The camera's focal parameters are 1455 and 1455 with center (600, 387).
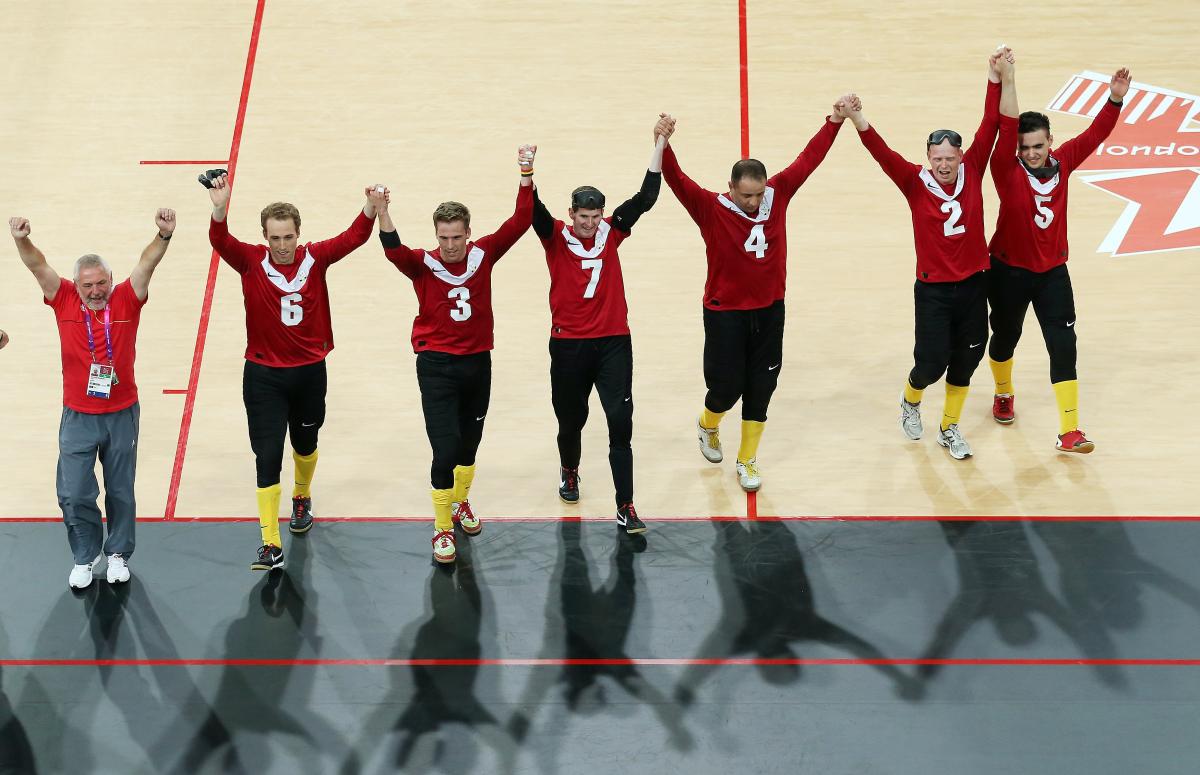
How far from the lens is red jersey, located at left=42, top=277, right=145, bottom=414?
6617mm

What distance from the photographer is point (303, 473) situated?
730cm

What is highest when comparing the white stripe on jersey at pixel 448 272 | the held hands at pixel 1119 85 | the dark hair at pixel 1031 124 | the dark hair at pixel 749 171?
the held hands at pixel 1119 85

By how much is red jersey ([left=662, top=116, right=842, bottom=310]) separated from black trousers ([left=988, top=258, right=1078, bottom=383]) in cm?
128

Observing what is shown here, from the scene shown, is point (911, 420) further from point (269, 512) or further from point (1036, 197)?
point (269, 512)

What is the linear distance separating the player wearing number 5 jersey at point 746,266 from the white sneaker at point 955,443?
3.58ft

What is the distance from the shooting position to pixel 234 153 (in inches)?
390

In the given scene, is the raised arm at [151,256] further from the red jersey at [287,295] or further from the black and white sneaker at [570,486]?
the black and white sneaker at [570,486]

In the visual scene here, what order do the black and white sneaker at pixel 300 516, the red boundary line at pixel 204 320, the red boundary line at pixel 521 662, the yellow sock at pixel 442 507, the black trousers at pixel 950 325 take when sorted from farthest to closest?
the red boundary line at pixel 204 320, the black trousers at pixel 950 325, the black and white sneaker at pixel 300 516, the yellow sock at pixel 442 507, the red boundary line at pixel 521 662

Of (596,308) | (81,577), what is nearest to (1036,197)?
(596,308)

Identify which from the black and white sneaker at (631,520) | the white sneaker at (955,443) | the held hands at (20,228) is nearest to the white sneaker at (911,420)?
the white sneaker at (955,443)

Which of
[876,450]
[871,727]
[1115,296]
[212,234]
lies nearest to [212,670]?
[212,234]

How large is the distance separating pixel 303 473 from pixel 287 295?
3.37ft

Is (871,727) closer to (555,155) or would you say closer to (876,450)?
(876,450)

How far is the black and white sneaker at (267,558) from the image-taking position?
22.9 feet
